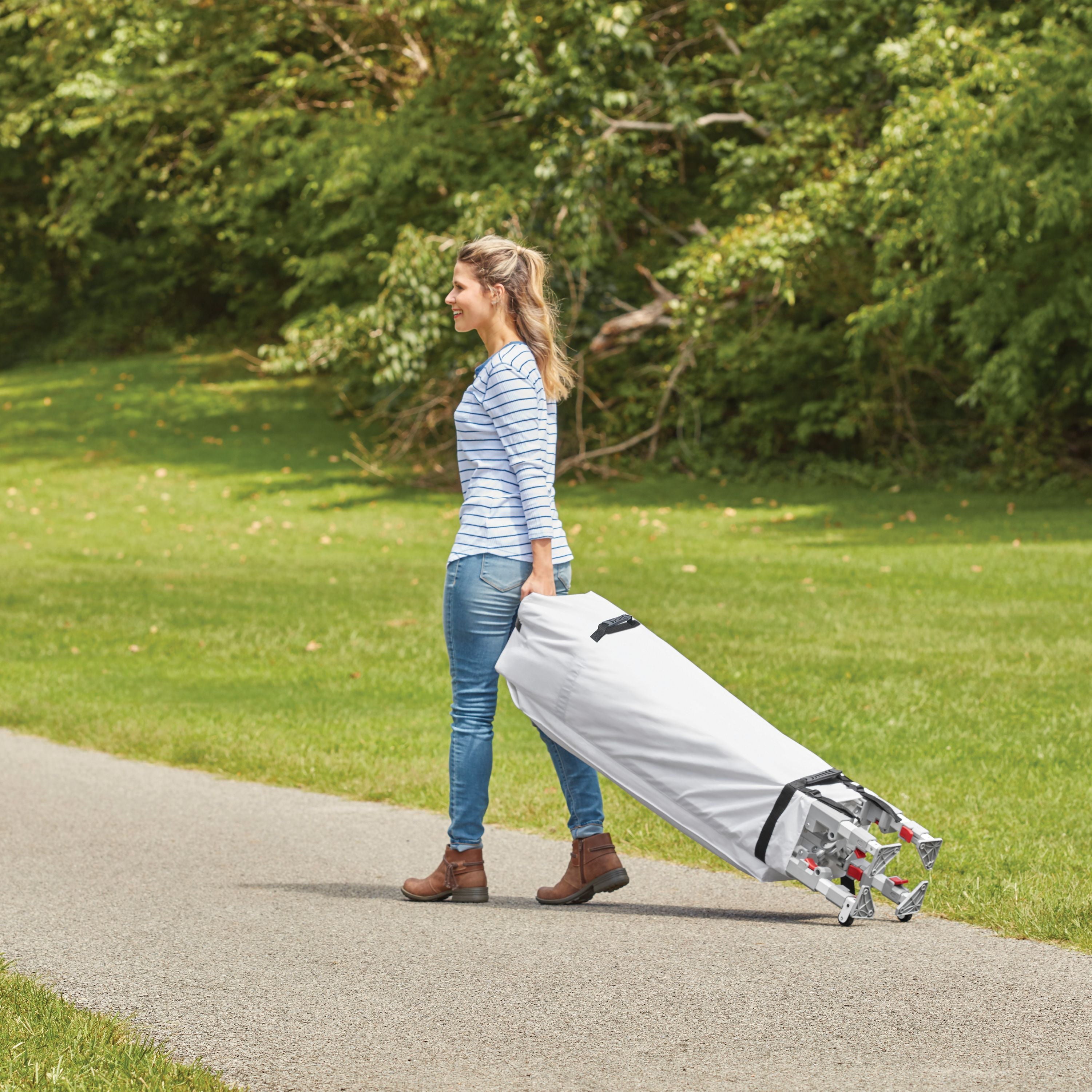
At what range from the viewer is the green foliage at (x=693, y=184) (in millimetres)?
18203

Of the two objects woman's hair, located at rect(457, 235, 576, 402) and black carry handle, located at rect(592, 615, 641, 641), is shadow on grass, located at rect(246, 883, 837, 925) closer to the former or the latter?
black carry handle, located at rect(592, 615, 641, 641)

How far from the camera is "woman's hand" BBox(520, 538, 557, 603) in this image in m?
4.56

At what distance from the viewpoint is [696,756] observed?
4328mm

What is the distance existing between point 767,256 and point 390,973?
17.1 meters

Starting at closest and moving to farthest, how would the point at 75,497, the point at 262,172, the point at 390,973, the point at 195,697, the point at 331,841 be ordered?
the point at 390,973 → the point at 331,841 → the point at 195,697 → the point at 75,497 → the point at 262,172

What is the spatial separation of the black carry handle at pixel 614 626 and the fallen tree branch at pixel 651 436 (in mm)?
17653

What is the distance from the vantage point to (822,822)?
13.7ft

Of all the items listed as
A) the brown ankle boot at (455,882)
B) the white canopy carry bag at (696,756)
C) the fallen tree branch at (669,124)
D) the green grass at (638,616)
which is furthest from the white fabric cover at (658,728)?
the fallen tree branch at (669,124)

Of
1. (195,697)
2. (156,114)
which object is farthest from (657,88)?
(195,697)

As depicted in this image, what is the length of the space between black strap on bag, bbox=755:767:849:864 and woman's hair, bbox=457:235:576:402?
1396 mm

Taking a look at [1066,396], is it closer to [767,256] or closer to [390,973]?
[767,256]

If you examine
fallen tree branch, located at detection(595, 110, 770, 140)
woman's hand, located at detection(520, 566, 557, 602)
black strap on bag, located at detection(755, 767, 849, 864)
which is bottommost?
black strap on bag, located at detection(755, 767, 849, 864)

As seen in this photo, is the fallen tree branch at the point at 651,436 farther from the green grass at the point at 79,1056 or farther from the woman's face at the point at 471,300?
the green grass at the point at 79,1056

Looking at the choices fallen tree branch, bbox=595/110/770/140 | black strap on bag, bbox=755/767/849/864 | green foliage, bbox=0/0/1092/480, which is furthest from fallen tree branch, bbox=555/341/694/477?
black strap on bag, bbox=755/767/849/864
